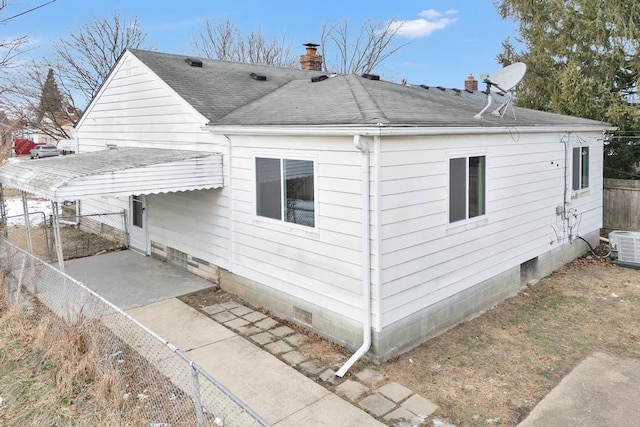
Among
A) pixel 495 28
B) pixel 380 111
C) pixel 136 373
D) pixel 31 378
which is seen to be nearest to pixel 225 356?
pixel 136 373

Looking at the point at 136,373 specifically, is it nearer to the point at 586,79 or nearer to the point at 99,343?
the point at 99,343

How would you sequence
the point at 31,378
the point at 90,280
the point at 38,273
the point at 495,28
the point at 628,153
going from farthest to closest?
the point at 495,28, the point at 628,153, the point at 90,280, the point at 38,273, the point at 31,378

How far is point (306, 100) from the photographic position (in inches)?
297

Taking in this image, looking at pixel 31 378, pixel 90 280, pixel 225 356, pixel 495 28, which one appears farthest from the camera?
pixel 495 28

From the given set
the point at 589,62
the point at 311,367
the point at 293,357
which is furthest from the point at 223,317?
the point at 589,62

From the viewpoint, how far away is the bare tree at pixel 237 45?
98.3ft

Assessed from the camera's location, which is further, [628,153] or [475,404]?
[628,153]

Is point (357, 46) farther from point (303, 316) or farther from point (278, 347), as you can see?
point (278, 347)

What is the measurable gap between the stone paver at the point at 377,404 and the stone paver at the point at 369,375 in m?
0.34

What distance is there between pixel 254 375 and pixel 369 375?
52.9 inches

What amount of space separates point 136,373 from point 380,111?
432 cm

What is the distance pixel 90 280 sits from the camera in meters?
8.83

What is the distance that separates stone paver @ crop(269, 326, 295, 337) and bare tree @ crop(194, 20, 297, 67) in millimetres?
26016

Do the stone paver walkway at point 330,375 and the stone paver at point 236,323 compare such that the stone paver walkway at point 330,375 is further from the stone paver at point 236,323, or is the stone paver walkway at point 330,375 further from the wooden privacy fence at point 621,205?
the wooden privacy fence at point 621,205
